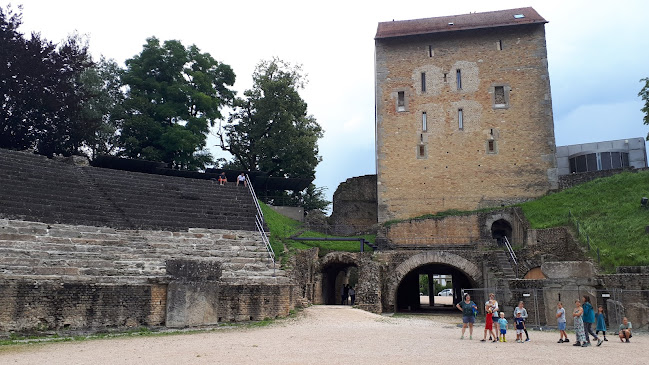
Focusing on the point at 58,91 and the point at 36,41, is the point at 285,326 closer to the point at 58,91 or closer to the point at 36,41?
the point at 58,91

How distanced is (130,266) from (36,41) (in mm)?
19874

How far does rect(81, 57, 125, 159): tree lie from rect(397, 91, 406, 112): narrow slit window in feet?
59.8

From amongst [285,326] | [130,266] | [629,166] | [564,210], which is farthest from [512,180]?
[130,266]

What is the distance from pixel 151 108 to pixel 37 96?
781 cm

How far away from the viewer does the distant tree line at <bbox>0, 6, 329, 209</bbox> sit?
26.5 metres

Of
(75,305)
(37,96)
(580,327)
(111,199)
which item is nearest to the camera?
(580,327)

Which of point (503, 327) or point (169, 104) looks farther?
point (169, 104)

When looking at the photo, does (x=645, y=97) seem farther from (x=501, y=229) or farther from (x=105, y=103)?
(x=105, y=103)

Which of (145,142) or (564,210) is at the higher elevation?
(145,142)

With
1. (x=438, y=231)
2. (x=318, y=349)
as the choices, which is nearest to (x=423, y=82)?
(x=438, y=231)

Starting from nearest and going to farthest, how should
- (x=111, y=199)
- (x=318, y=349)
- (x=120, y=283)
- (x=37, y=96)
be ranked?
(x=318, y=349) → (x=120, y=283) → (x=111, y=199) → (x=37, y=96)

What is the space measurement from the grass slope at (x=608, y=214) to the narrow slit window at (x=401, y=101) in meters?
9.44

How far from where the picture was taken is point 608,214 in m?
22.3

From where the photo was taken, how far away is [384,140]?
102 feet
